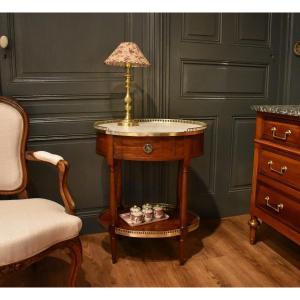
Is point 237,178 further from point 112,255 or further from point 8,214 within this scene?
point 8,214

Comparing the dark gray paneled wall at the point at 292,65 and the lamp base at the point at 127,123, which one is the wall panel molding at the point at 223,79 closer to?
the dark gray paneled wall at the point at 292,65

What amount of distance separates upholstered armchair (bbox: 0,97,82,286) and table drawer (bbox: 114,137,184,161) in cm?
33

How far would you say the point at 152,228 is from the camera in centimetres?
188

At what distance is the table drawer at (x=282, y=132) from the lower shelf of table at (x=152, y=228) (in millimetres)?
633

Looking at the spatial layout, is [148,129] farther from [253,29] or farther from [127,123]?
[253,29]

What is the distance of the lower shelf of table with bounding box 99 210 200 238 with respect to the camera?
1835mm

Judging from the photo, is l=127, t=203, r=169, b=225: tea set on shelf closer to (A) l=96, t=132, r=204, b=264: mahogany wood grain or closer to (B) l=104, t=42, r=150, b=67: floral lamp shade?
(A) l=96, t=132, r=204, b=264: mahogany wood grain

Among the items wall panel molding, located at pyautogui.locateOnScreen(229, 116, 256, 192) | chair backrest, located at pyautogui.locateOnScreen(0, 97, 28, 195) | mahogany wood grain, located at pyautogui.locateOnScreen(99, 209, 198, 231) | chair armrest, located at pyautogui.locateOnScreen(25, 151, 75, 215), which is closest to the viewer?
chair armrest, located at pyautogui.locateOnScreen(25, 151, 75, 215)

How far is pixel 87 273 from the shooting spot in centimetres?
179

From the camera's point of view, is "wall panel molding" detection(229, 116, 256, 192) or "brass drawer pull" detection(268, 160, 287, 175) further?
"wall panel molding" detection(229, 116, 256, 192)

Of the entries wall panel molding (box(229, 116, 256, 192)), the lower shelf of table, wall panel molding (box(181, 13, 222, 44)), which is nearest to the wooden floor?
the lower shelf of table

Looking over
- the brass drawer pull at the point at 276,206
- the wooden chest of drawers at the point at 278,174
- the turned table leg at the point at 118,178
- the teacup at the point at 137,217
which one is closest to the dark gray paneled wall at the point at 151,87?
the turned table leg at the point at 118,178
